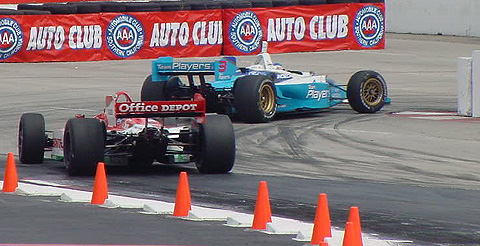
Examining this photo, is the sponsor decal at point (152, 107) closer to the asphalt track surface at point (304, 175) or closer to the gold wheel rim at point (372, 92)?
the asphalt track surface at point (304, 175)

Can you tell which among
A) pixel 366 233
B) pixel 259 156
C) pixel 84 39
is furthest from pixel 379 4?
pixel 366 233

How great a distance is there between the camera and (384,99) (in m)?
22.3

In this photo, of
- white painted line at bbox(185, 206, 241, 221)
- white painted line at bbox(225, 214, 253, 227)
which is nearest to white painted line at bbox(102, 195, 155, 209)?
white painted line at bbox(185, 206, 241, 221)

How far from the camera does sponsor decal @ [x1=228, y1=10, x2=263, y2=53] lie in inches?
1359

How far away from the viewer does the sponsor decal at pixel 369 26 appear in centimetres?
3622

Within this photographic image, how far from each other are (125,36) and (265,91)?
13.0 m

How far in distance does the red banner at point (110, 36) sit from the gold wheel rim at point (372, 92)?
1207cm

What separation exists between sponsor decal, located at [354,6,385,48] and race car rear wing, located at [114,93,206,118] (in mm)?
22421

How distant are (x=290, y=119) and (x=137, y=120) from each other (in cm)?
698

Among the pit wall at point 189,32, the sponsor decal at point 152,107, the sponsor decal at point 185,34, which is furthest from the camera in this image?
the sponsor decal at point 185,34

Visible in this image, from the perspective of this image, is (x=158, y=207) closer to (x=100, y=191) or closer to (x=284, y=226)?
(x=100, y=191)

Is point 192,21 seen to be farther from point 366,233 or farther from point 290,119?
point 366,233

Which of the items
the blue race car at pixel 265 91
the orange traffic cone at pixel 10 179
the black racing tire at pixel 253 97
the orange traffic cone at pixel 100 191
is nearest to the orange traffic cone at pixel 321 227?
the orange traffic cone at pixel 100 191

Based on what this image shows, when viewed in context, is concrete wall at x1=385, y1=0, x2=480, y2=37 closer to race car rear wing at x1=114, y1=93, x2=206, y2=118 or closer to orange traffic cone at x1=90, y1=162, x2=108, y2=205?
race car rear wing at x1=114, y1=93, x2=206, y2=118
